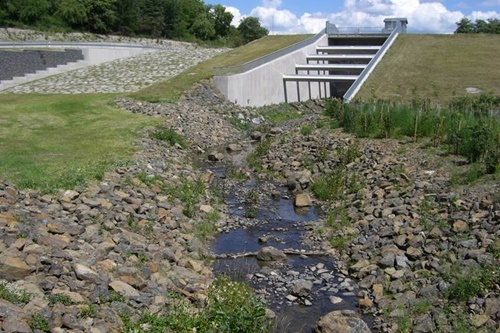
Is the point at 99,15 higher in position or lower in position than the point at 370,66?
higher

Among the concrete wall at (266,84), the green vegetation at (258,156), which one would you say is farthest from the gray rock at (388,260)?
the concrete wall at (266,84)

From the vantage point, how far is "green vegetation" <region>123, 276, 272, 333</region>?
25.7 ft

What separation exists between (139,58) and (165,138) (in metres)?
20.1

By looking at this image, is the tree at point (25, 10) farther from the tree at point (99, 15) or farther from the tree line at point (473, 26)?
the tree line at point (473, 26)

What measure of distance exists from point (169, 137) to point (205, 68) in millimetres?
13627

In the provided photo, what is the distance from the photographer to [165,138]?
20.3m

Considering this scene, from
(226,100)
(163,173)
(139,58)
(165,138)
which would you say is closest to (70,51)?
(139,58)

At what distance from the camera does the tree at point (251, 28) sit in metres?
82.1

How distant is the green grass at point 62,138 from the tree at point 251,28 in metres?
57.4

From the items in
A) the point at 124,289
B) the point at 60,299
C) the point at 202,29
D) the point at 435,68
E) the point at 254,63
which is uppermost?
the point at 202,29

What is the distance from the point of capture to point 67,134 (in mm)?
18781

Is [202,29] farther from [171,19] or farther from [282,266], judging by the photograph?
[282,266]

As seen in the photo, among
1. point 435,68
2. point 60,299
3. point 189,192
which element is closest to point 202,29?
point 435,68

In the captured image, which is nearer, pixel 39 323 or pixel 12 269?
pixel 39 323
